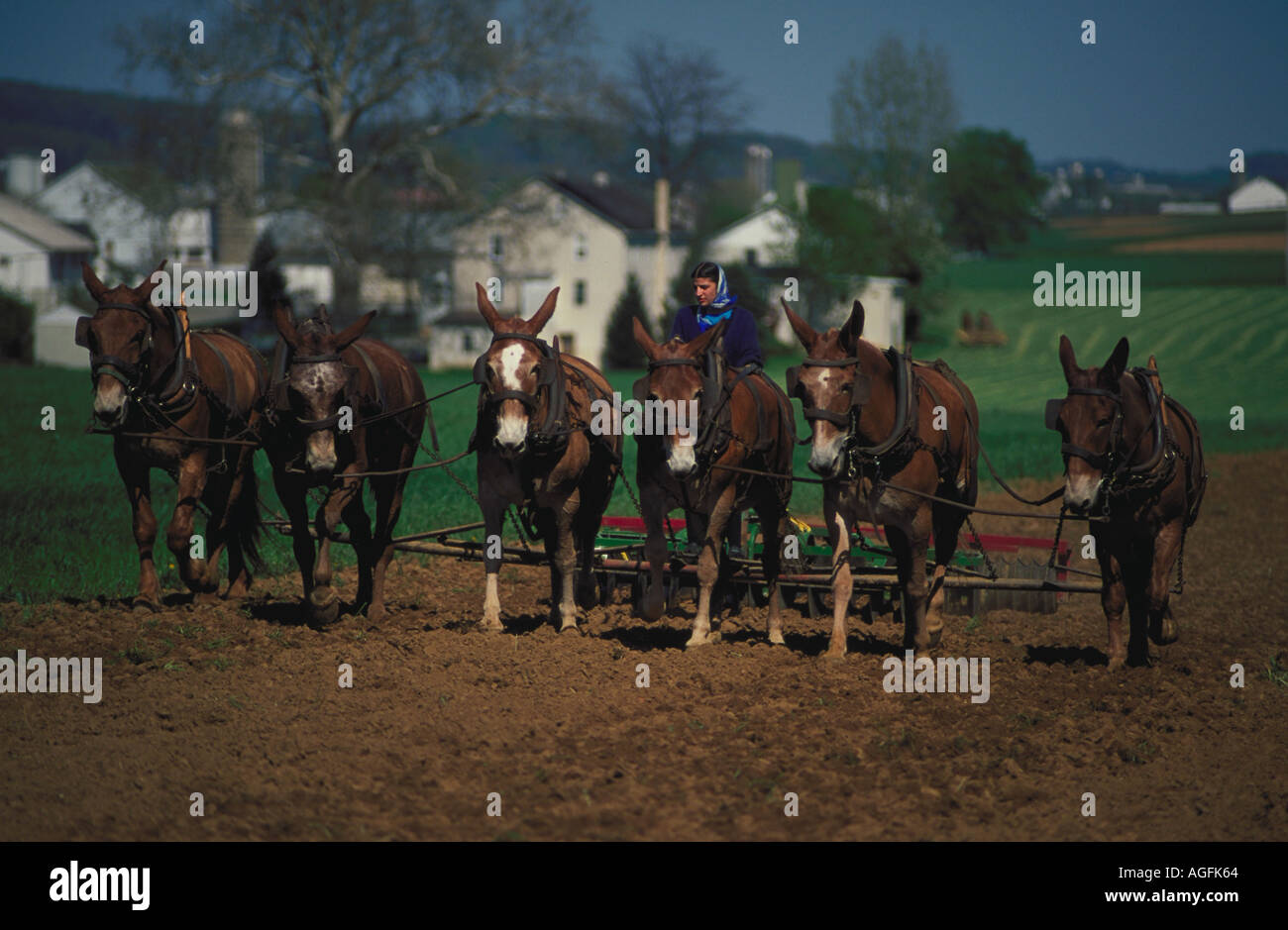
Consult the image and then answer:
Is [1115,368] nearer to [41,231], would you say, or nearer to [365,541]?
[365,541]

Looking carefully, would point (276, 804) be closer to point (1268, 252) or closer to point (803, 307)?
point (803, 307)

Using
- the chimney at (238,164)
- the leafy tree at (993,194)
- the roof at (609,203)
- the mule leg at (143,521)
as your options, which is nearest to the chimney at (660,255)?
the roof at (609,203)

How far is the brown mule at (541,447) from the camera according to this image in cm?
995

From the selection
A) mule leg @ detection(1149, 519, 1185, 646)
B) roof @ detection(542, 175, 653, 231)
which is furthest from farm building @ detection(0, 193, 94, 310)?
mule leg @ detection(1149, 519, 1185, 646)

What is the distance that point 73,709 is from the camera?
29.3ft

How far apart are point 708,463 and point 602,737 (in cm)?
254

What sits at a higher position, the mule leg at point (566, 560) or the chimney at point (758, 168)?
the chimney at point (758, 168)

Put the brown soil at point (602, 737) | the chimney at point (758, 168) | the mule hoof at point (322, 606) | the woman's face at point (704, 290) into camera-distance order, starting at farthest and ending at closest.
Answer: the chimney at point (758, 168) → the woman's face at point (704, 290) → the mule hoof at point (322, 606) → the brown soil at point (602, 737)

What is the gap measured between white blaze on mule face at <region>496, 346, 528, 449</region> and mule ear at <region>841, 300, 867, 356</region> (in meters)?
2.32

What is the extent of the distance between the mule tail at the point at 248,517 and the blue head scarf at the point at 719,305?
4.29 meters

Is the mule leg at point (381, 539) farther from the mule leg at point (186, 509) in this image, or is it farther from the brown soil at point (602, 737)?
the mule leg at point (186, 509)

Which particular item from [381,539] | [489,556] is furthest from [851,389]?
[381,539]
